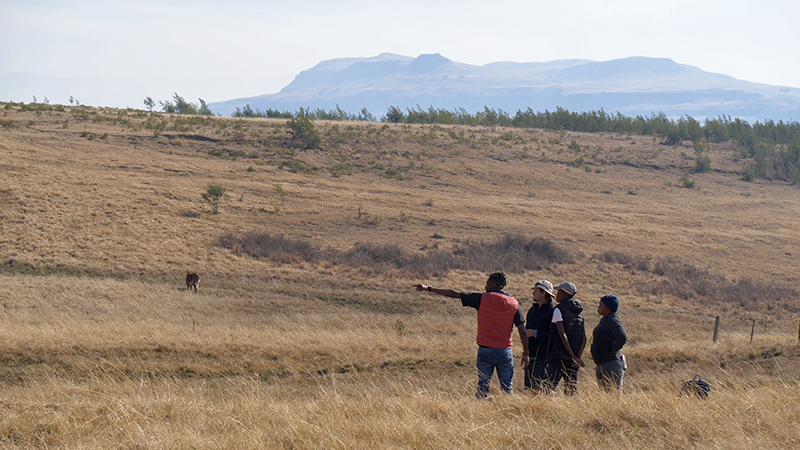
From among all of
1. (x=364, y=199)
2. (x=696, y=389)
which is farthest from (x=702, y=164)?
(x=696, y=389)

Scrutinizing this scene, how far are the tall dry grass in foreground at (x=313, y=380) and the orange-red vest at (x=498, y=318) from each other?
2.75 ft

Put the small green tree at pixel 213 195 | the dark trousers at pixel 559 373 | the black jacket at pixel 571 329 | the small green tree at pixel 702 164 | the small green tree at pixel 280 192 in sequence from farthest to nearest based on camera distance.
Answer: the small green tree at pixel 702 164 < the small green tree at pixel 280 192 < the small green tree at pixel 213 195 < the black jacket at pixel 571 329 < the dark trousers at pixel 559 373

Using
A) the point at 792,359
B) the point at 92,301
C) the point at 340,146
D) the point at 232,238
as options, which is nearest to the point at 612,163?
the point at 340,146

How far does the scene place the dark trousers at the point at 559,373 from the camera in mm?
6250

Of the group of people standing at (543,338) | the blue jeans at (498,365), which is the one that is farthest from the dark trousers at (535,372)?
the blue jeans at (498,365)

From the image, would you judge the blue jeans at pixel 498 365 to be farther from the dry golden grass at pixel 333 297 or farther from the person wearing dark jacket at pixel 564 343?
the person wearing dark jacket at pixel 564 343

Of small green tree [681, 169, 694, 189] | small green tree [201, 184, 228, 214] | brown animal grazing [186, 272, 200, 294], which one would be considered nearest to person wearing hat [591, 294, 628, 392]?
brown animal grazing [186, 272, 200, 294]

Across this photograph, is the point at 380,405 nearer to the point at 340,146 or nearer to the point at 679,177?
the point at 340,146

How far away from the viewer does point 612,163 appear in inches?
2227

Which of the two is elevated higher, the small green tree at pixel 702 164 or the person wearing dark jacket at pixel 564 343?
the small green tree at pixel 702 164

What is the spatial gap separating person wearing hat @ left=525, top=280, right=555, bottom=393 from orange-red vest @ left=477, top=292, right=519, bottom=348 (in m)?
0.56

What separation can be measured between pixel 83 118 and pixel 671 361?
53385 mm

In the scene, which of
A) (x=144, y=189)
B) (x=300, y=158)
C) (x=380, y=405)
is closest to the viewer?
(x=380, y=405)

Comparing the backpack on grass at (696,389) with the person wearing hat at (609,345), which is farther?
the person wearing hat at (609,345)
